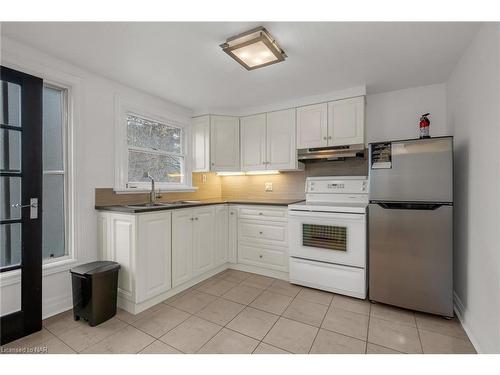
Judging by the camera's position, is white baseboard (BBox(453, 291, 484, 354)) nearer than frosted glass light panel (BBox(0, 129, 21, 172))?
Yes

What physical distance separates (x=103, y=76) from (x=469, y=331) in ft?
13.0

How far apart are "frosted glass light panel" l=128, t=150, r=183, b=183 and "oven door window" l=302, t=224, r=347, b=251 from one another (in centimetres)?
195

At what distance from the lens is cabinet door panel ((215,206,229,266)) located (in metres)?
3.02

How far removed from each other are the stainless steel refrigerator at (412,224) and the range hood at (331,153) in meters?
0.48

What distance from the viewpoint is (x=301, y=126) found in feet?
→ 9.95

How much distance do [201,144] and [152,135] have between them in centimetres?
68

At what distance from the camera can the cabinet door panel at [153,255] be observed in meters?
2.10

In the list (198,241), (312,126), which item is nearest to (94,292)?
(198,241)

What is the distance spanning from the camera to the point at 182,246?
2521 mm

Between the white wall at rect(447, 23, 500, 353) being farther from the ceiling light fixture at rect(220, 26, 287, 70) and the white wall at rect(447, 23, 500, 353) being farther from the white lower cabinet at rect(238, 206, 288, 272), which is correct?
the white lower cabinet at rect(238, 206, 288, 272)

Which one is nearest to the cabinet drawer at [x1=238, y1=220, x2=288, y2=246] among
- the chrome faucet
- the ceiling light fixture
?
the chrome faucet

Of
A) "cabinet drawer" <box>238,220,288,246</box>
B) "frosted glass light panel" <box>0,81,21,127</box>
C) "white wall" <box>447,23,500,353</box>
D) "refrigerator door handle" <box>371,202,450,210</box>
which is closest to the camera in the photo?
"white wall" <box>447,23,500,353</box>

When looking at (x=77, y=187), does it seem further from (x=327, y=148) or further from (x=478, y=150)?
(x=478, y=150)
